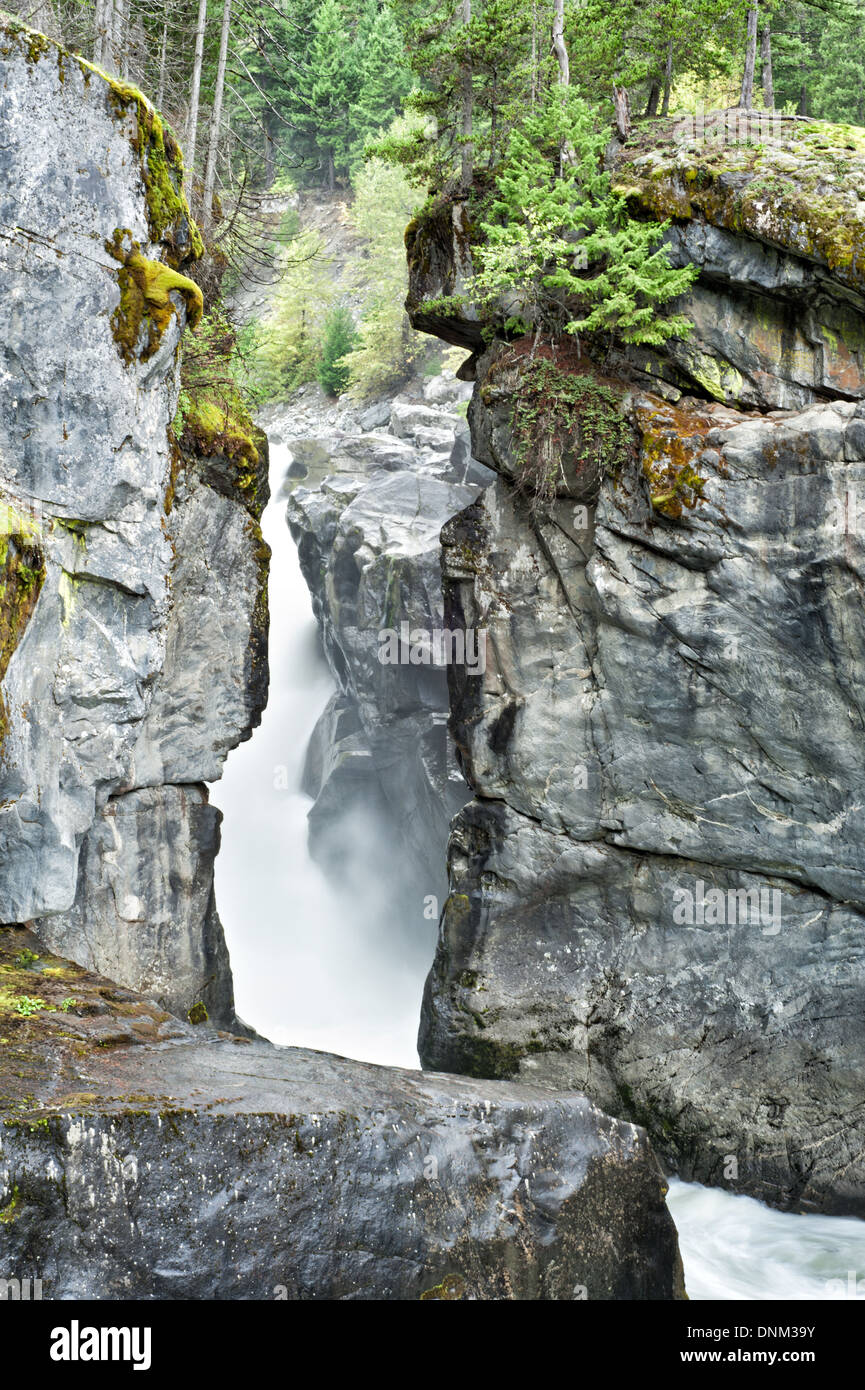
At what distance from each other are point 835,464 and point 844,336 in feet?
6.14

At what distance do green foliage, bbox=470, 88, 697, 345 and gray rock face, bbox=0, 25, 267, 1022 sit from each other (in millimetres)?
4370

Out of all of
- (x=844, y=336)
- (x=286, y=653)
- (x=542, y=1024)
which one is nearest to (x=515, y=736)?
(x=542, y=1024)

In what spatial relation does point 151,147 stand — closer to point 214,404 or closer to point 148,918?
point 214,404

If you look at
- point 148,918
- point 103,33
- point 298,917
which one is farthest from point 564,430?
point 298,917

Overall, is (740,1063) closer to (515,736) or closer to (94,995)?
(515,736)

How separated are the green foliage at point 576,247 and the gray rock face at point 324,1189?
9.55m

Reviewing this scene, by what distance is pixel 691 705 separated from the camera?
42.4 feet

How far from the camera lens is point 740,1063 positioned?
42.7ft

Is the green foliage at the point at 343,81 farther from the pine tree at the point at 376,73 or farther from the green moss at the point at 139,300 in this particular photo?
the green moss at the point at 139,300

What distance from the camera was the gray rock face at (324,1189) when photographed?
6.27m

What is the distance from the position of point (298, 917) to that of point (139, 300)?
16.3m

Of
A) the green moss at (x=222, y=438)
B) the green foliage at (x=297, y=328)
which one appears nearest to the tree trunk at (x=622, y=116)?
the green moss at (x=222, y=438)

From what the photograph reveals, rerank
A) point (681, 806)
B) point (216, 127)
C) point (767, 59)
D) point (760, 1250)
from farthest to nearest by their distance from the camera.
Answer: point (767, 59) < point (216, 127) < point (681, 806) < point (760, 1250)

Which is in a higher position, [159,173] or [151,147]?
[151,147]
